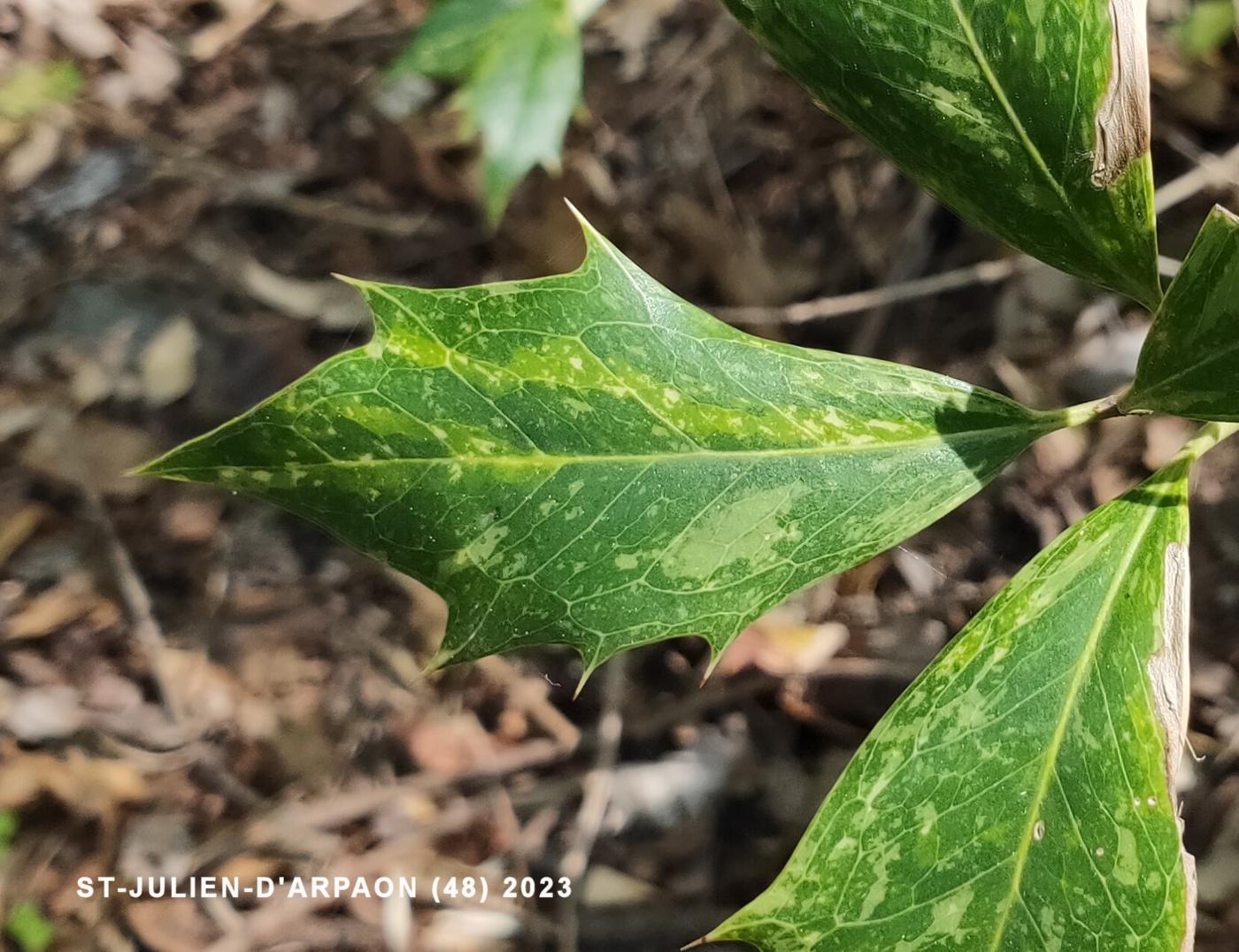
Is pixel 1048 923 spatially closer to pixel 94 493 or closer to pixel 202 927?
pixel 202 927

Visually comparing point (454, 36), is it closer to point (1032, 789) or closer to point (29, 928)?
point (1032, 789)

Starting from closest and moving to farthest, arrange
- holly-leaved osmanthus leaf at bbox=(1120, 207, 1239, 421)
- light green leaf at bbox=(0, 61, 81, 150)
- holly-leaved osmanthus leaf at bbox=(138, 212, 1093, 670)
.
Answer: holly-leaved osmanthus leaf at bbox=(1120, 207, 1239, 421)
holly-leaved osmanthus leaf at bbox=(138, 212, 1093, 670)
light green leaf at bbox=(0, 61, 81, 150)

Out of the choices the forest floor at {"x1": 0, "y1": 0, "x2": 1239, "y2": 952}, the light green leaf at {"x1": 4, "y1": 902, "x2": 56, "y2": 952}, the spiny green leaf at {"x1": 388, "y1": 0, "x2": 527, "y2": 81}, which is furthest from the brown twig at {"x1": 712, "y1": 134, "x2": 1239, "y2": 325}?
the light green leaf at {"x1": 4, "y1": 902, "x2": 56, "y2": 952}

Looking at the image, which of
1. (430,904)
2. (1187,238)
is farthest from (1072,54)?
(430,904)

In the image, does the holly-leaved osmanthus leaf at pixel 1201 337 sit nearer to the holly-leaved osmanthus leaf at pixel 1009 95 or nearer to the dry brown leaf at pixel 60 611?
the holly-leaved osmanthus leaf at pixel 1009 95

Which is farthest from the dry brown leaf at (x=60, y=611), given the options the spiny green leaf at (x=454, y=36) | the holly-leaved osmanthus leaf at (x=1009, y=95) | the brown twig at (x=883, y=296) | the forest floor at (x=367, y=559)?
the holly-leaved osmanthus leaf at (x=1009, y=95)

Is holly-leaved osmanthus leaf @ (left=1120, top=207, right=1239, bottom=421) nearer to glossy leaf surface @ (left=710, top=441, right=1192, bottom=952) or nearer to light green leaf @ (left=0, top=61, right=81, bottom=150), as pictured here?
glossy leaf surface @ (left=710, top=441, right=1192, bottom=952)
